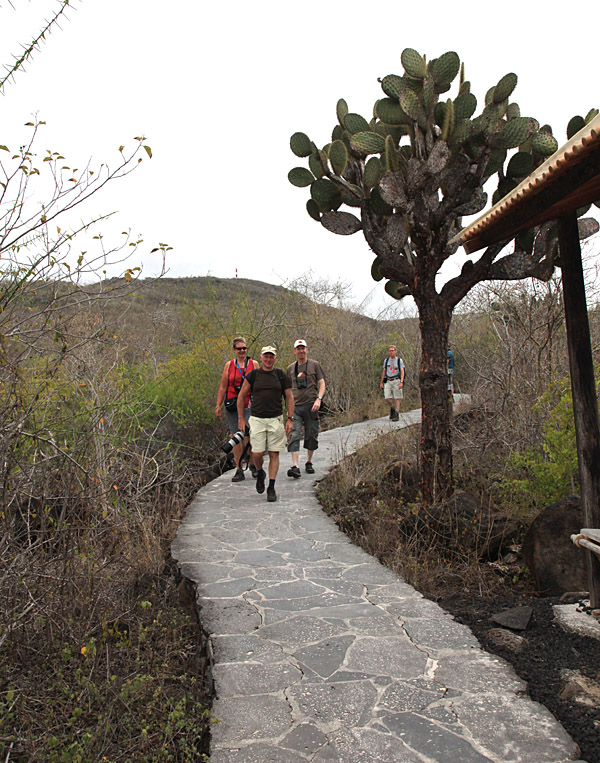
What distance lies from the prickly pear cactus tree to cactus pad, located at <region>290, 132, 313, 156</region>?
1 centimetres

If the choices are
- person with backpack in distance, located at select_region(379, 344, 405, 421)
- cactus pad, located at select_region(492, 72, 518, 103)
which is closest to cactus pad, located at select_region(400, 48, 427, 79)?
cactus pad, located at select_region(492, 72, 518, 103)

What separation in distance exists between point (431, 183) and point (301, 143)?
5.13 feet

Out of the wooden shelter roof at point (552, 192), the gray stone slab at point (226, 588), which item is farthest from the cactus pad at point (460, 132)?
the gray stone slab at point (226, 588)

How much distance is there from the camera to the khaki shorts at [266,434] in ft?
25.8

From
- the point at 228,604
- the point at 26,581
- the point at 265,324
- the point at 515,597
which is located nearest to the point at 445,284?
the point at 515,597

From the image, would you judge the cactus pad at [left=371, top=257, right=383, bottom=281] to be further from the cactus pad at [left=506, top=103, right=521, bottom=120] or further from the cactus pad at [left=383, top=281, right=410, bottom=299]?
the cactus pad at [left=506, top=103, right=521, bottom=120]

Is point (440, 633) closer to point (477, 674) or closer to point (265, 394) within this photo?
point (477, 674)

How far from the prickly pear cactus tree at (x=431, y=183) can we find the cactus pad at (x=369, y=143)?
12 mm

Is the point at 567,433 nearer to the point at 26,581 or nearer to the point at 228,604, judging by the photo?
the point at 228,604

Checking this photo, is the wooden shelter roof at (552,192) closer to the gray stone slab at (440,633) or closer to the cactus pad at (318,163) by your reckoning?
the cactus pad at (318,163)

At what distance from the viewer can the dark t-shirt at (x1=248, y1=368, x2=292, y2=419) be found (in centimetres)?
787

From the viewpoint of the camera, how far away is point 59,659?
3.92m

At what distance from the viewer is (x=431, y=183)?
645 centimetres

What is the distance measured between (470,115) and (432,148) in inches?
21.7
